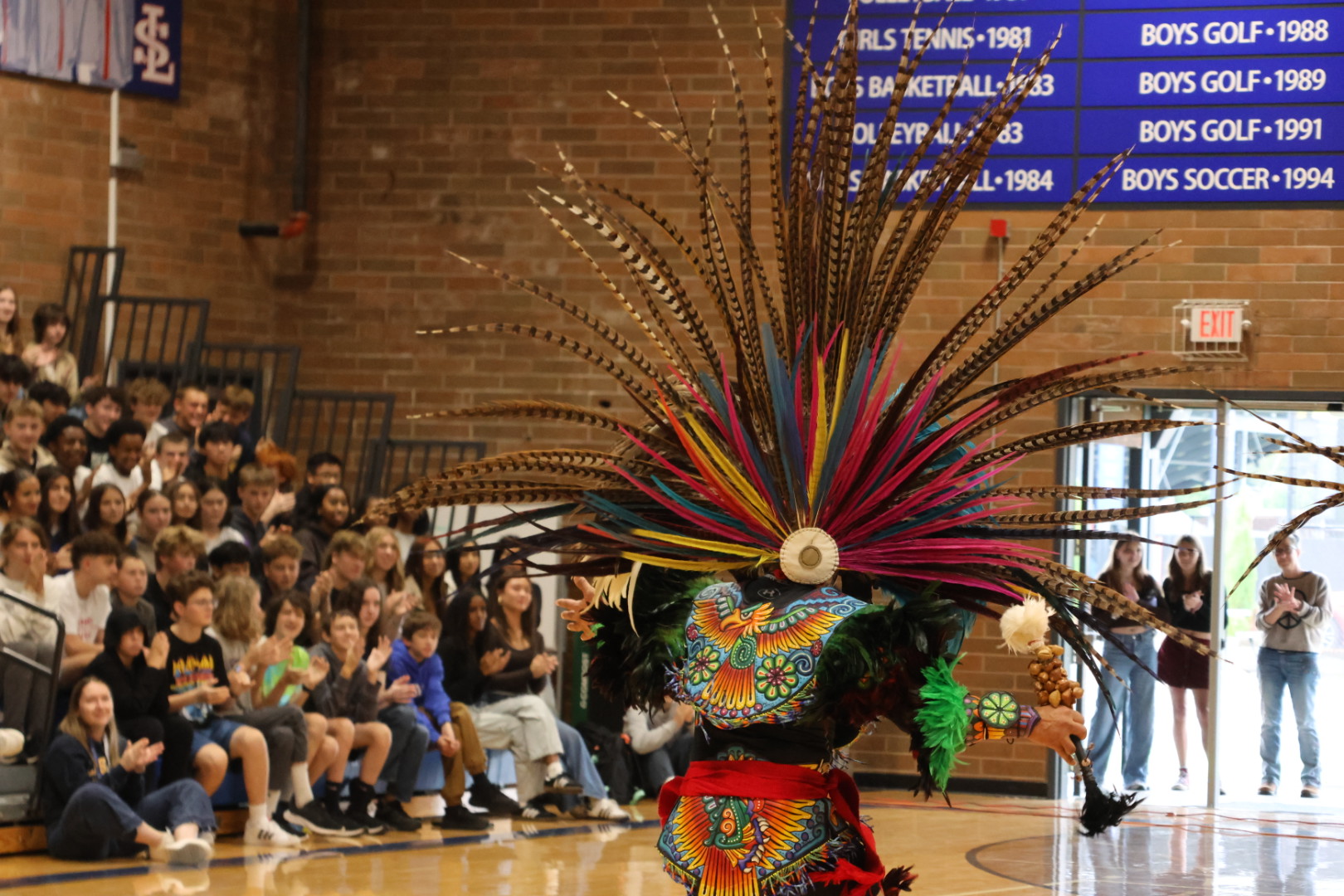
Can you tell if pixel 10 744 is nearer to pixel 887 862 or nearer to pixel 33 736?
pixel 33 736

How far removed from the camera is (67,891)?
19.7 feet

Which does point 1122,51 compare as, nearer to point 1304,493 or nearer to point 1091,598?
point 1304,493

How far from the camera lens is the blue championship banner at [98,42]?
9.80m

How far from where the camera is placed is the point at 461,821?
803 centimetres

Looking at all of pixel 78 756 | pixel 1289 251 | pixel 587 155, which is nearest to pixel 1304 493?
pixel 1289 251

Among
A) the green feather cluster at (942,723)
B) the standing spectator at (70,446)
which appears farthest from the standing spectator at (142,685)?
the green feather cluster at (942,723)

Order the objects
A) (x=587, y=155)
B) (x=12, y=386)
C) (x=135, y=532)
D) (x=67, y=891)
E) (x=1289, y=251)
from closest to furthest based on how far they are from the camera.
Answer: (x=67, y=891) < (x=135, y=532) < (x=12, y=386) < (x=1289, y=251) < (x=587, y=155)

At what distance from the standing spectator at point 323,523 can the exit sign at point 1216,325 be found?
4.86 m

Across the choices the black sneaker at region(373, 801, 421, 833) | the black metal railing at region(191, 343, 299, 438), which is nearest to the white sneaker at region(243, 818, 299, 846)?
the black sneaker at region(373, 801, 421, 833)

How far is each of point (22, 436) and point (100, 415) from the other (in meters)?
0.67

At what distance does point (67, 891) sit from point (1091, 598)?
420cm

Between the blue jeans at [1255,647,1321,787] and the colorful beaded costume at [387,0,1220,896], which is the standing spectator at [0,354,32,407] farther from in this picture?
the blue jeans at [1255,647,1321,787]

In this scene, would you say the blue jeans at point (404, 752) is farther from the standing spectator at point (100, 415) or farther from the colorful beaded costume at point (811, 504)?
the colorful beaded costume at point (811, 504)

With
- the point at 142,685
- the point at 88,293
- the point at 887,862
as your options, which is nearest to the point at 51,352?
the point at 88,293
